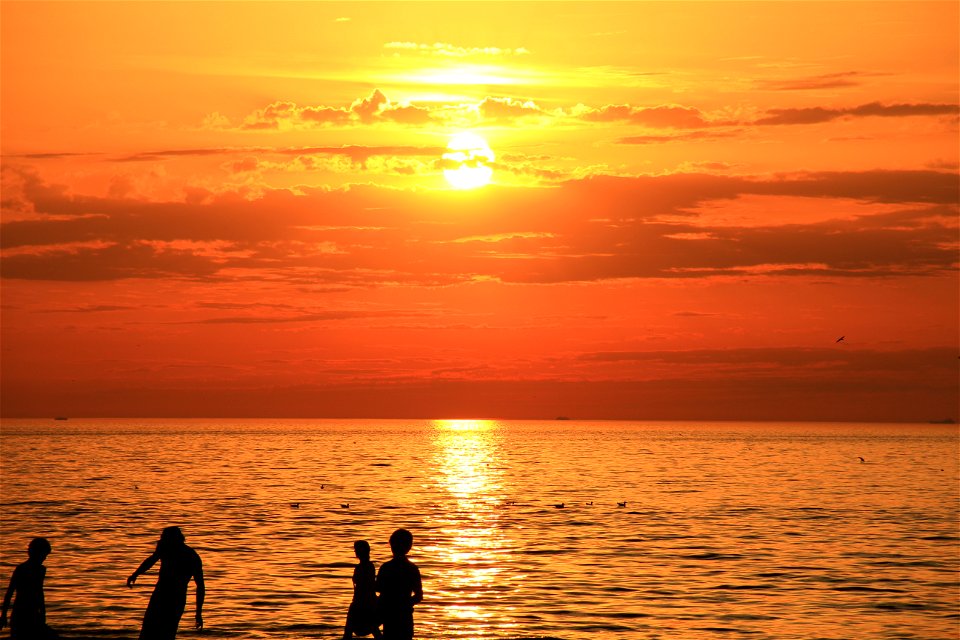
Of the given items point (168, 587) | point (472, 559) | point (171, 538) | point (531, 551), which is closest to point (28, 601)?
point (168, 587)

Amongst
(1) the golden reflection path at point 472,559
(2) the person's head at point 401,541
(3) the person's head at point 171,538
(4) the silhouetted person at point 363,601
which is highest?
(1) the golden reflection path at point 472,559

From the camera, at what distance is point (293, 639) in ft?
104

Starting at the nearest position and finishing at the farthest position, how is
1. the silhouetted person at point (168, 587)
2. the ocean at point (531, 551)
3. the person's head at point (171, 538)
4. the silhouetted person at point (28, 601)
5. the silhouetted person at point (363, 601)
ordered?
1. the silhouetted person at point (363, 601)
2. the silhouetted person at point (28, 601)
3. the person's head at point (171, 538)
4. the silhouetted person at point (168, 587)
5. the ocean at point (531, 551)

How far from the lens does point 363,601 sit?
71.1 feet

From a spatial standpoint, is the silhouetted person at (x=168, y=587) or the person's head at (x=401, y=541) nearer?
the person's head at (x=401, y=541)

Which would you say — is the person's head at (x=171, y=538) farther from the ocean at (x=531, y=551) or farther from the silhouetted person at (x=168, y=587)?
the ocean at (x=531, y=551)

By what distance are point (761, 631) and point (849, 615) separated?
4411 mm

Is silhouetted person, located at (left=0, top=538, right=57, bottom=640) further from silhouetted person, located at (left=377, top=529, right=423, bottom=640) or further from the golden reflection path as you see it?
the golden reflection path

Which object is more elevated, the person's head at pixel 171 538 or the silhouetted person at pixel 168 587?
the person's head at pixel 171 538

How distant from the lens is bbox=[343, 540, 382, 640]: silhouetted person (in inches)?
844

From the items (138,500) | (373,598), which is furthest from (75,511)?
(373,598)

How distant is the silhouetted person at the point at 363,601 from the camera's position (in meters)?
21.4

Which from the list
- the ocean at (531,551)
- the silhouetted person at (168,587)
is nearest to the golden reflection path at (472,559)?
the ocean at (531,551)

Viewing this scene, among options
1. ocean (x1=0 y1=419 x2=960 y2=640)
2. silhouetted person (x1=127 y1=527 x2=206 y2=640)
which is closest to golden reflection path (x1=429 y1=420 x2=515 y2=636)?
ocean (x1=0 y1=419 x2=960 y2=640)
